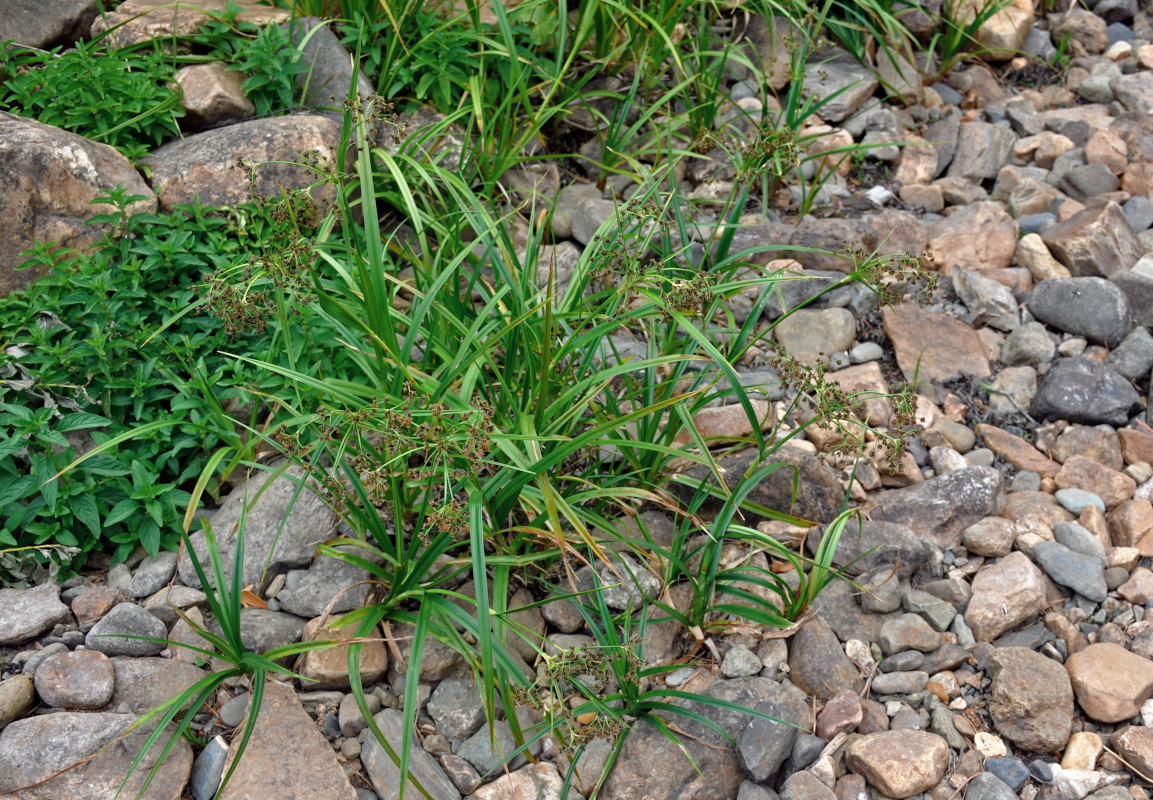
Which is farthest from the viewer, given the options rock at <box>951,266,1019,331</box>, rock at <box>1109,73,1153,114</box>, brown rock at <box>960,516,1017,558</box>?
rock at <box>1109,73,1153,114</box>

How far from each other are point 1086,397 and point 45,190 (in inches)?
132

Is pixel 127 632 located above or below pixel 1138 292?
below

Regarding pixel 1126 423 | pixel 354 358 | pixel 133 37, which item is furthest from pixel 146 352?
pixel 1126 423

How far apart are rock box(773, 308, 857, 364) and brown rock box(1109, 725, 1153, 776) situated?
1.41 meters

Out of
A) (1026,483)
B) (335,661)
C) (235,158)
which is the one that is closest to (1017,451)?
(1026,483)

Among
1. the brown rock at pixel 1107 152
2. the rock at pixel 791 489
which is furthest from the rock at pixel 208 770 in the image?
the brown rock at pixel 1107 152

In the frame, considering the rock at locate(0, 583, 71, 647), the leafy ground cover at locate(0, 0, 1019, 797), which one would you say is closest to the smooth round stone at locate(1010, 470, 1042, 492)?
the leafy ground cover at locate(0, 0, 1019, 797)

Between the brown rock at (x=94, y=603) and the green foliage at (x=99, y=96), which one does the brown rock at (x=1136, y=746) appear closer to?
the brown rock at (x=94, y=603)

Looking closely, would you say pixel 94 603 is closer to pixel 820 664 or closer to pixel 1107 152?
pixel 820 664

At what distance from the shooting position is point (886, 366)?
317 cm

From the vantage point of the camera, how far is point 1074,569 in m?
2.51

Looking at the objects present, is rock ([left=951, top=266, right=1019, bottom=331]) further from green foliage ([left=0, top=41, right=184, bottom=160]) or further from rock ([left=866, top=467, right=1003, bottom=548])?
green foliage ([left=0, top=41, right=184, bottom=160])

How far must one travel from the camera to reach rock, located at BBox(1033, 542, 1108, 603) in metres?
2.48

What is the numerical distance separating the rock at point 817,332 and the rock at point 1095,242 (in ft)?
2.89
